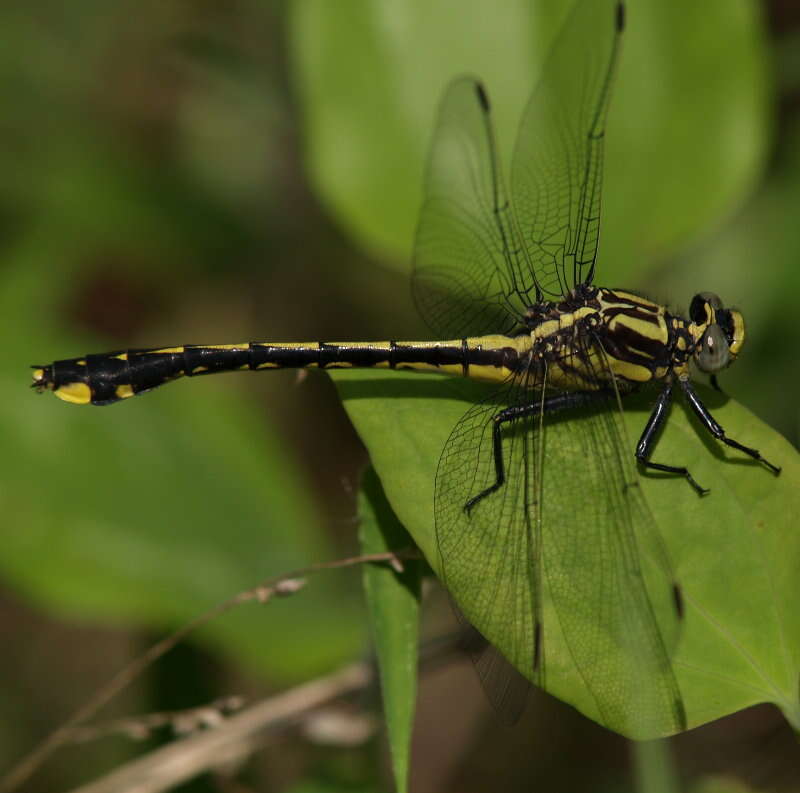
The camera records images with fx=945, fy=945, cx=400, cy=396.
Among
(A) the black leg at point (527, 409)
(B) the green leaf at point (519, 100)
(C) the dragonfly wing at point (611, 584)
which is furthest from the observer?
(B) the green leaf at point (519, 100)

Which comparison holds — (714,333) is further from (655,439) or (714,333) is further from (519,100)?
(519,100)

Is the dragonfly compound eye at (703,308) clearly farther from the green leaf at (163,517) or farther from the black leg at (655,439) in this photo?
the green leaf at (163,517)

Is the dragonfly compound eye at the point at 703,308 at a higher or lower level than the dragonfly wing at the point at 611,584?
higher

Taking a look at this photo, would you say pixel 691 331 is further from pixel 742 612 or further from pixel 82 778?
pixel 82 778

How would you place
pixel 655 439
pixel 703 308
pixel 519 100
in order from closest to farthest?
pixel 655 439 → pixel 703 308 → pixel 519 100

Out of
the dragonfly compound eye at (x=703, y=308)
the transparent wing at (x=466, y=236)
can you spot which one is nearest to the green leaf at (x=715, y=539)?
the dragonfly compound eye at (x=703, y=308)

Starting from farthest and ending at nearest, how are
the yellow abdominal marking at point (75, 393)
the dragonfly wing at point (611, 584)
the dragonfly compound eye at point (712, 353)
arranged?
the yellow abdominal marking at point (75, 393)
the dragonfly compound eye at point (712, 353)
the dragonfly wing at point (611, 584)

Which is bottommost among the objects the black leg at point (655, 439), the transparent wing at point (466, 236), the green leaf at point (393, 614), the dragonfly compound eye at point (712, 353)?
the green leaf at point (393, 614)

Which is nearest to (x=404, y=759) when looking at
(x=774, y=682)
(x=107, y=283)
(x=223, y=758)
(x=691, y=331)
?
(x=774, y=682)

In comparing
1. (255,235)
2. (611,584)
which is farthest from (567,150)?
(255,235)
